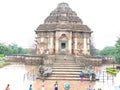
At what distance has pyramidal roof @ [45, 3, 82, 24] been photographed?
51.1m

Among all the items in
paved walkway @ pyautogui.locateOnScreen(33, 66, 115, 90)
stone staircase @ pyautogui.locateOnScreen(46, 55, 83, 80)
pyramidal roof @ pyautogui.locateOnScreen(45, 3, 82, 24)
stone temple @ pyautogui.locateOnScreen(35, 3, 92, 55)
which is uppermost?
pyramidal roof @ pyautogui.locateOnScreen(45, 3, 82, 24)

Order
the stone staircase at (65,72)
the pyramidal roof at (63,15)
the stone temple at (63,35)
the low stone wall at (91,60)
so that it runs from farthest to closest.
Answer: the pyramidal roof at (63,15)
the stone temple at (63,35)
the low stone wall at (91,60)
the stone staircase at (65,72)

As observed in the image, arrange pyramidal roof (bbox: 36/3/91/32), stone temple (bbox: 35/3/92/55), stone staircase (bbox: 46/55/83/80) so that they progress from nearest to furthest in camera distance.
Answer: stone staircase (bbox: 46/55/83/80) < stone temple (bbox: 35/3/92/55) < pyramidal roof (bbox: 36/3/91/32)

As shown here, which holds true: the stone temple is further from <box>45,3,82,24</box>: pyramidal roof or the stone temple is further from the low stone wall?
the low stone wall

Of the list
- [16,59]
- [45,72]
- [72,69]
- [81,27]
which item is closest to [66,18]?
[81,27]

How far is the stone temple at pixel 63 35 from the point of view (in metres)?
48.4

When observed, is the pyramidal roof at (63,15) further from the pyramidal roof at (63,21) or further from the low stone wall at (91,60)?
the low stone wall at (91,60)

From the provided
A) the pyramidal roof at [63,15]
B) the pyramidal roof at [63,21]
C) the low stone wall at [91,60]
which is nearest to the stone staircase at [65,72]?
Answer: the low stone wall at [91,60]

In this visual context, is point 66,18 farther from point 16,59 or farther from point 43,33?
point 16,59

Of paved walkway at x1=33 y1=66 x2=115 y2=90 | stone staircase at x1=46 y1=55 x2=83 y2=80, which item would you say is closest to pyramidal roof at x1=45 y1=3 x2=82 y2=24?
stone staircase at x1=46 y1=55 x2=83 y2=80

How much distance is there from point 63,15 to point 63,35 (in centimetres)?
475

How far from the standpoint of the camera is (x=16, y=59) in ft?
179

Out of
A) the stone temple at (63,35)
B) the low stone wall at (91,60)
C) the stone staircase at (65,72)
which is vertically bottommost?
the stone staircase at (65,72)

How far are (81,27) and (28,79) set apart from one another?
2188 cm
